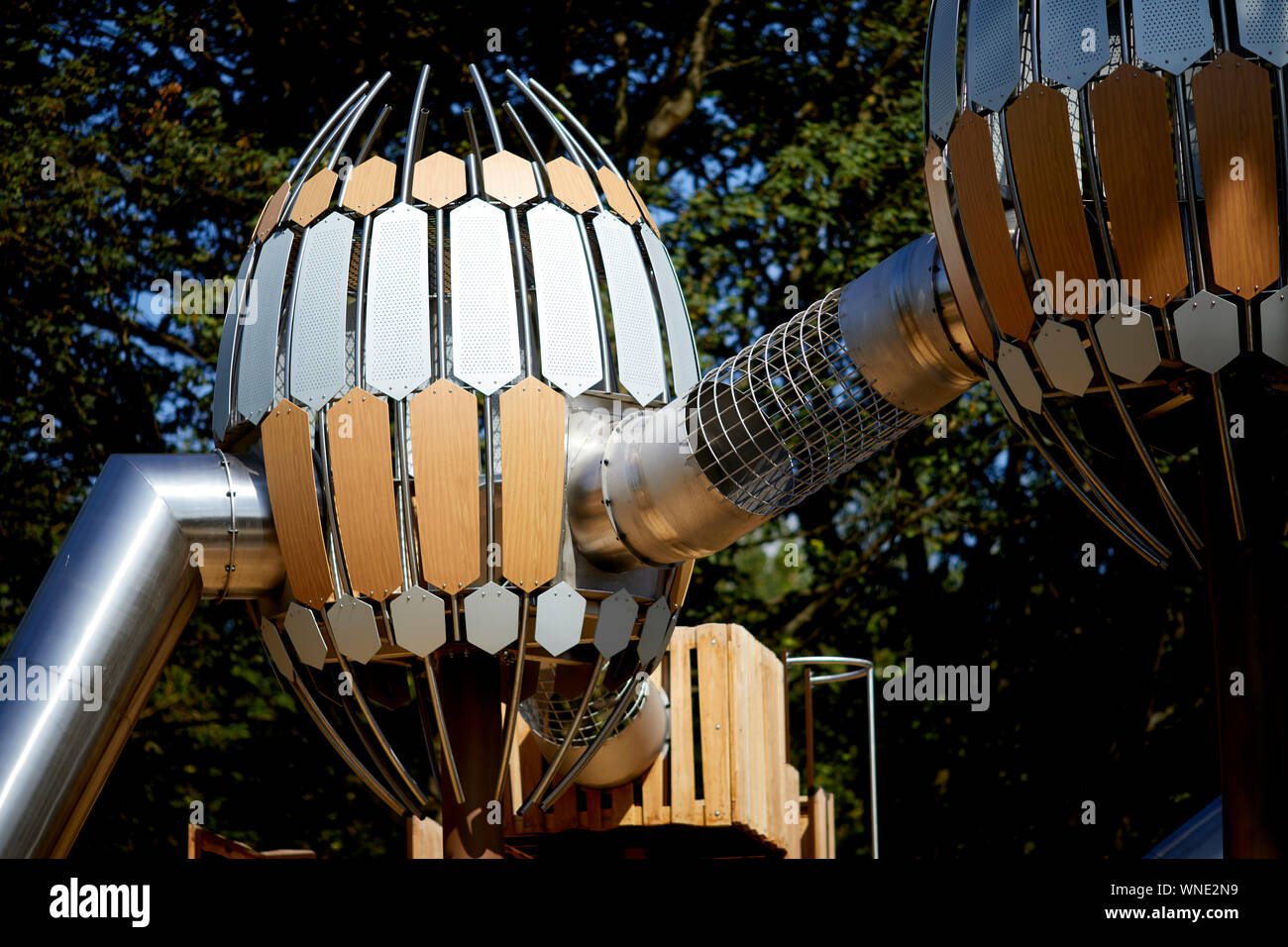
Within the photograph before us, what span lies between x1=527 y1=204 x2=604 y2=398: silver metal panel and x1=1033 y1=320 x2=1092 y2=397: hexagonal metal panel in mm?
2684

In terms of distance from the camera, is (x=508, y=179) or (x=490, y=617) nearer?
(x=490, y=617)

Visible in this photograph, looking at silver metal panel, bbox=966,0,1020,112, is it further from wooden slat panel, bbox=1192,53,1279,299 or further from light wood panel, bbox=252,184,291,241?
light wood panel, bbox=252,184,291,241

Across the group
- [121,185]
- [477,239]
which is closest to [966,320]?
[477,239]

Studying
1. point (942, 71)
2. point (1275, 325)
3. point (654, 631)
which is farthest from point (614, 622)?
point (1275, 325)

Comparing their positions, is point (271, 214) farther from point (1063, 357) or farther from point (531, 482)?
point (1063, 357)

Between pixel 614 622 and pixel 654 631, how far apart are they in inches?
13.5

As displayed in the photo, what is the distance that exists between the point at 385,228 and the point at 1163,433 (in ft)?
11.8

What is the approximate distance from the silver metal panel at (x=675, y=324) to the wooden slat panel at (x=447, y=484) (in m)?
1.22

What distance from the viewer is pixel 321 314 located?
7.03 metres

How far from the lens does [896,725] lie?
17406 millimetres

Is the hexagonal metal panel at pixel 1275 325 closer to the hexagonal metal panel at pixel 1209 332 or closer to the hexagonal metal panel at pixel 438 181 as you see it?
the hexagonal metal panel at pixel 1209 332

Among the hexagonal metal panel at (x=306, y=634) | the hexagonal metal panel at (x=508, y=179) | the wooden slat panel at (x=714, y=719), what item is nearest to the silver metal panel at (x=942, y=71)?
the hexagonal metal panel at (x=508, y=179)

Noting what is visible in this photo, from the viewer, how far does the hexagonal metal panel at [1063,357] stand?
15.2ft
